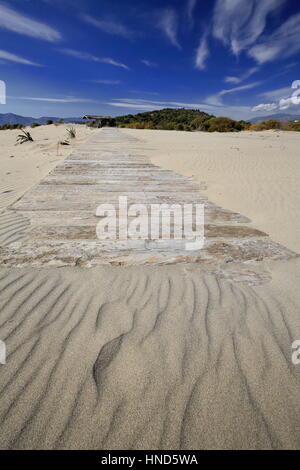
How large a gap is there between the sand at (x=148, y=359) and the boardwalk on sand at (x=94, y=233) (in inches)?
5.6

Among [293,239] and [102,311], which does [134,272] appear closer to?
[102,311]

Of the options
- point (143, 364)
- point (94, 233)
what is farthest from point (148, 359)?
point (94, 233)

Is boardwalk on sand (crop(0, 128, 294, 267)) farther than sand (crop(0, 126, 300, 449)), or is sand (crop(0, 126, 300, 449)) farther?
boardwalk on sand (crop(0, 128, 294, 267))

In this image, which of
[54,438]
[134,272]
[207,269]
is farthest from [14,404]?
[207,269]

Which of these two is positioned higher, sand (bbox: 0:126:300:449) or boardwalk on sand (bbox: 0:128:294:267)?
boardwalk on sand (bbox: 0:128:294:267)

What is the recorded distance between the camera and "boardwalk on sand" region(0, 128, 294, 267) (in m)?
2.00

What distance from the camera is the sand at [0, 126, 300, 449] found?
0.99 metres

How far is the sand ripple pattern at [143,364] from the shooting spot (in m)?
0.99

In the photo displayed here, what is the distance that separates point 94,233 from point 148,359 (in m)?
1.38

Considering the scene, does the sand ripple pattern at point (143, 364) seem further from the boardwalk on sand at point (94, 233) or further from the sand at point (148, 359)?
the boardwalk on sand at point (94, 233)

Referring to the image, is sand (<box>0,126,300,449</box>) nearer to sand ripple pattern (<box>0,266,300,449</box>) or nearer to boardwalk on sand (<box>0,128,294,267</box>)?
sand ripple pattern (<box>0,266,300,449</box>)

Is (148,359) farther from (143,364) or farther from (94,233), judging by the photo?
(94,233)

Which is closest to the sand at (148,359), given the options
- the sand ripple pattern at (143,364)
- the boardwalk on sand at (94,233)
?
the sand ripple pattern at (143,364)

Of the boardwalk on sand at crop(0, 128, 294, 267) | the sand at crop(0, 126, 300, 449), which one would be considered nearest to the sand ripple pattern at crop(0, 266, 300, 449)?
the sand at crop(0, 126, 300, 449)
